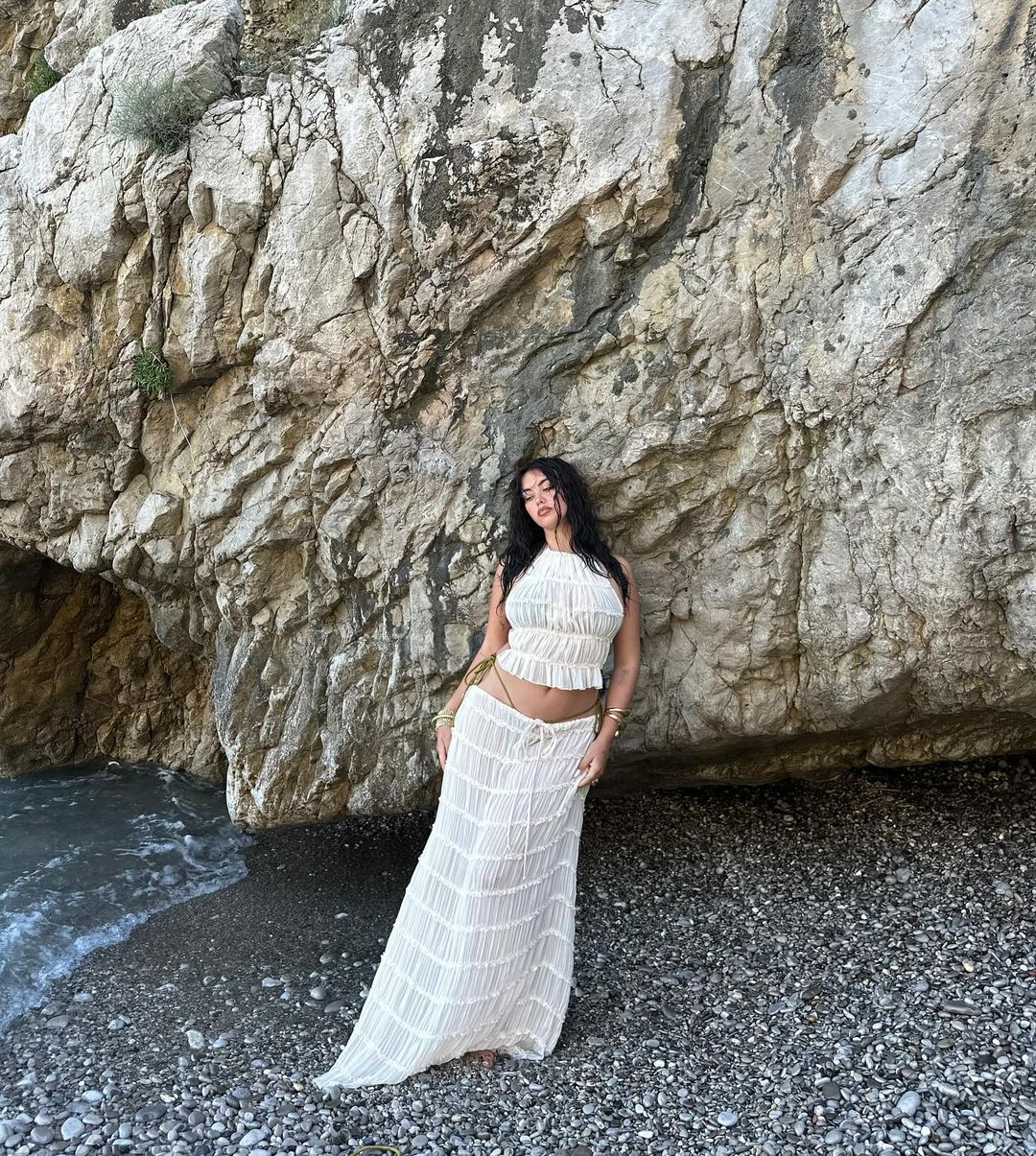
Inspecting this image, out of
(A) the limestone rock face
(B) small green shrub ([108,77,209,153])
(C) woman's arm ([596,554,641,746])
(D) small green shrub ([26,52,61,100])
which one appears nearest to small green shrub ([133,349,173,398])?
(A) the limestone rock face

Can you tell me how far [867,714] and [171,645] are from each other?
15.2 feet

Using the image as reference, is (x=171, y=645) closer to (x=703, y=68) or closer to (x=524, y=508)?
(x=524, y=508)

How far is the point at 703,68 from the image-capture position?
4203 mm

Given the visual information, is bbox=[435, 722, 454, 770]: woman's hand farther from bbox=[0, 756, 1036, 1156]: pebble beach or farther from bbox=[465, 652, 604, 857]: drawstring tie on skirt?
bbox=[0, 756, 1036, 1156]: pebble beach

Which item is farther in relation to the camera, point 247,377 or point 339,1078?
point 247,377

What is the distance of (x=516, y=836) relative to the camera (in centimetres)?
407

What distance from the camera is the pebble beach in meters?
3.63

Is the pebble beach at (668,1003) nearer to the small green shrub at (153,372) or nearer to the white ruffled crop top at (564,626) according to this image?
the white ruffled crop top at (564,626)

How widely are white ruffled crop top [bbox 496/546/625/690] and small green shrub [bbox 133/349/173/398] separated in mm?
2512

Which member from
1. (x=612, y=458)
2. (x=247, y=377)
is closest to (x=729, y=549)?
(x=612, y=458)

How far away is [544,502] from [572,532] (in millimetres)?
193

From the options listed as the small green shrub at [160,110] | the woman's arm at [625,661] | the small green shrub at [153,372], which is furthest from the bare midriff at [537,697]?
the small green shrub at [160,110]

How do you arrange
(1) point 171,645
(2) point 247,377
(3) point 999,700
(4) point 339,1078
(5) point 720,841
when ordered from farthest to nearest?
(1) point 171,645, (5) point 720,841, (2) point 247,377, (3) point 999,700, (4) point 339,1078

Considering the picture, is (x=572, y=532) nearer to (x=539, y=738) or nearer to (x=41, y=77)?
(x=539, y=738)
